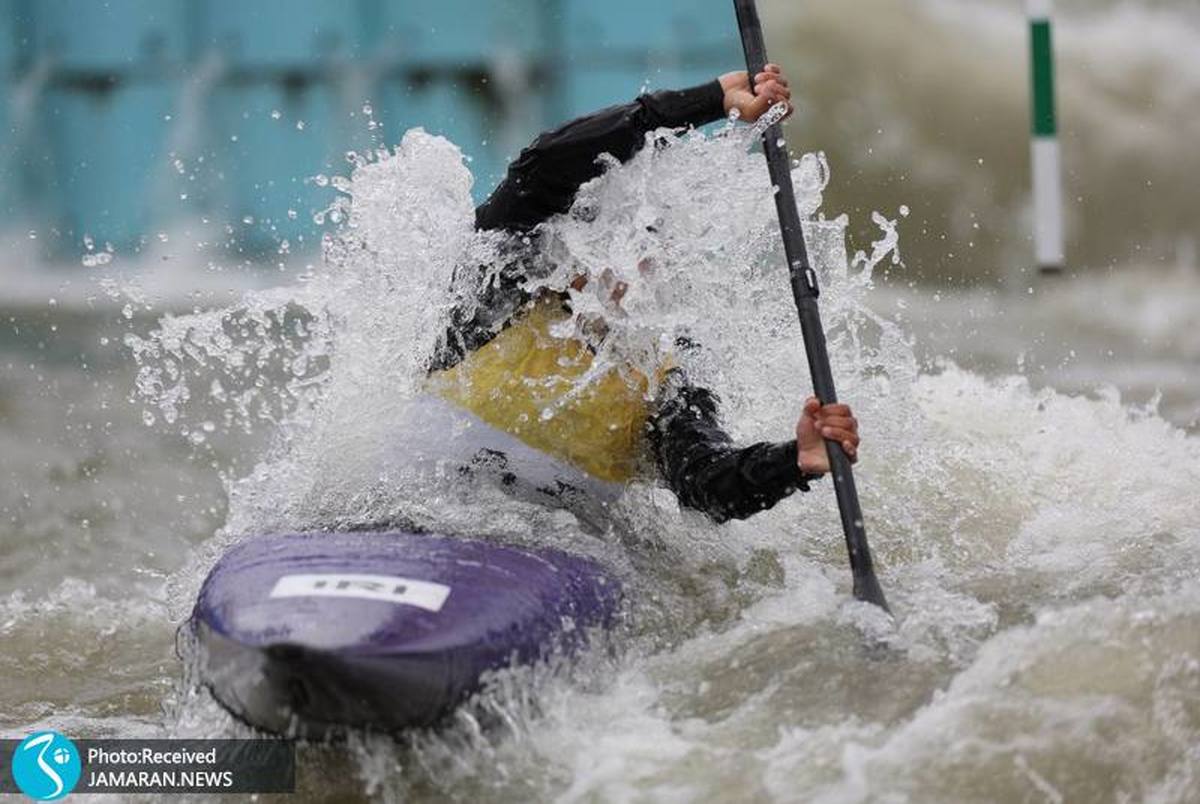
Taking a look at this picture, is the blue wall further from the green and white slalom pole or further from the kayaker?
the kayaker

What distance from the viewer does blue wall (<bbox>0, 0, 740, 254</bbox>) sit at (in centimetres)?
523

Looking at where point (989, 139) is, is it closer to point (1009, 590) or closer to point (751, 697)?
point (1009, 590)

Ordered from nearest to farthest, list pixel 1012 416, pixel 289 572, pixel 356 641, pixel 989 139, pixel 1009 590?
pixel 356 641, pixel 289 572, pixel 1009 590, pixel 1012 416, pixel 989 139

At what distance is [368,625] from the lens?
2309 mm

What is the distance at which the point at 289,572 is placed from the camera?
249cm

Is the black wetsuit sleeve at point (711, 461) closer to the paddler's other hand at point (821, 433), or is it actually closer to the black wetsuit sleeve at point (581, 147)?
the paddler's other hand at point (821, 433)

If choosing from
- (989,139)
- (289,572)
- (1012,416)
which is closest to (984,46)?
(989,139)

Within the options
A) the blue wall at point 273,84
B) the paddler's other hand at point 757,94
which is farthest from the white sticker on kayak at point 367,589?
the blue wall at point 273,84

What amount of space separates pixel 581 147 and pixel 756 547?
849mm

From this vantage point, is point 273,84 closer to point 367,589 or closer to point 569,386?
point 569,386

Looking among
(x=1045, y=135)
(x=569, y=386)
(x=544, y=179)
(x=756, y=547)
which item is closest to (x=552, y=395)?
(x=569, y=386)

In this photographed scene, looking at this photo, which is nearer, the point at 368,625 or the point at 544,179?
the point at 368,625

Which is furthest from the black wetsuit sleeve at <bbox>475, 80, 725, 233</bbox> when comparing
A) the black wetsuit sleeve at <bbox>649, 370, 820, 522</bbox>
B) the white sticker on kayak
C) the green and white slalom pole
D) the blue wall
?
the blue wall

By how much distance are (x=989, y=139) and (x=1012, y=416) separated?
140cm
